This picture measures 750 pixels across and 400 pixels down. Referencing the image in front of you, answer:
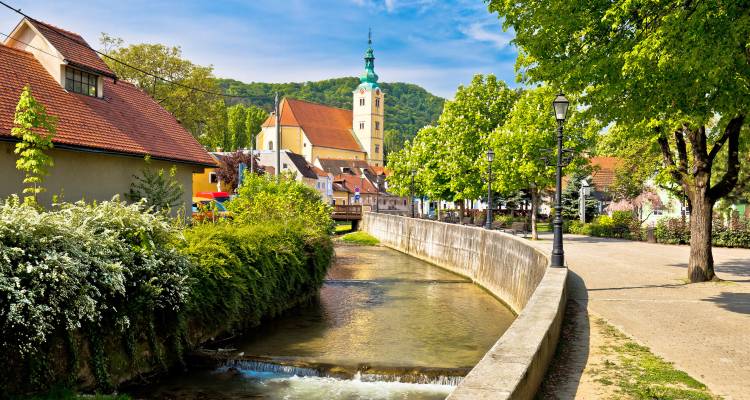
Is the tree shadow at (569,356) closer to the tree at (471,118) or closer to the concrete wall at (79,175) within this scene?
the concrete wall at (79,175)

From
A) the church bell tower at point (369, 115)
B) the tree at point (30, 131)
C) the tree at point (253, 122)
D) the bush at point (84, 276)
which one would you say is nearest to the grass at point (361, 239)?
the tree at point (30, 131)

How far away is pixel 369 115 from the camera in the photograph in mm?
133000

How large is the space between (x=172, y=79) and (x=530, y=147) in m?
29.0

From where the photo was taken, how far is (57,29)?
2139 centimetres

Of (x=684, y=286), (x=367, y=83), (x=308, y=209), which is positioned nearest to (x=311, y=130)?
(x=367, y=83)

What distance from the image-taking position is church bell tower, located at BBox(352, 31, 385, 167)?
133250 mm

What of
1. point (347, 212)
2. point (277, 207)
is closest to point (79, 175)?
point (277, 207)

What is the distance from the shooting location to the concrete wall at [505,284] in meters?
5.52

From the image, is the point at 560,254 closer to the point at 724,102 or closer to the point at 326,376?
the point at 724,102

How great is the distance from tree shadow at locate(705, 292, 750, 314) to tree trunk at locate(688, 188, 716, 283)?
6.34ft

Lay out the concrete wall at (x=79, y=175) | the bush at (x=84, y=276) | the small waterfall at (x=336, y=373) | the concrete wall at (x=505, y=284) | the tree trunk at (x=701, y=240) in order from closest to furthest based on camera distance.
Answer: the concrete wall at (x=505, y=284), the bush at (x=84, y=276), the small waterfall at (x=336, y=373), the concrete wall at (x=79, y=175), the tree trunk at (x=701, y=240)

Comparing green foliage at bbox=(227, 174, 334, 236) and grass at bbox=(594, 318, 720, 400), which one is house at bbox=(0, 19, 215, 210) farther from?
grass at bbox=(594, 318, 720, 400)

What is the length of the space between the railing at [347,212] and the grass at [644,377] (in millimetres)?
49221

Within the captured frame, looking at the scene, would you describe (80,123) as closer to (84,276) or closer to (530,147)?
(84,276)
